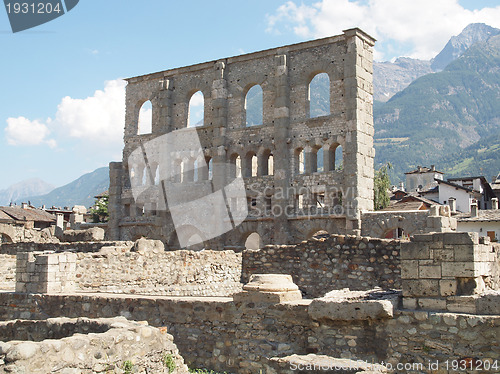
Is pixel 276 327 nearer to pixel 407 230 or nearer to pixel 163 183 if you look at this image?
pixel 407 230

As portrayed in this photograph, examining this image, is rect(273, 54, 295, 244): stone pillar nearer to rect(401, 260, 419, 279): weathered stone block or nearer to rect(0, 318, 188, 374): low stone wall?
rect(401, 260, 419, 279): weathered stone block

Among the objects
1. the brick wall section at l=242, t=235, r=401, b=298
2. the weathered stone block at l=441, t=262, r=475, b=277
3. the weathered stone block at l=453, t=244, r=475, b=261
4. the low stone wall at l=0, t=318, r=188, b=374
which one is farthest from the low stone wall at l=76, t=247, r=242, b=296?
the weathered stone block at l=453, t=244, r=475, b=261

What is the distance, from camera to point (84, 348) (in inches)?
280

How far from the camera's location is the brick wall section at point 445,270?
8203 mm

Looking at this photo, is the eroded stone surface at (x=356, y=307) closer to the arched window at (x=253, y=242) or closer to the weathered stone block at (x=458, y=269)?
the weathered stone block at (x=458, y=269)

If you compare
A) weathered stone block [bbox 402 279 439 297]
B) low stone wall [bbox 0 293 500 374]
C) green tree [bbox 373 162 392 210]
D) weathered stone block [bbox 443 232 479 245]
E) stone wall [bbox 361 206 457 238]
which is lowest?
low stone wall [bbox 0 293 500 374]

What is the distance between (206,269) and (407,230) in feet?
41.0

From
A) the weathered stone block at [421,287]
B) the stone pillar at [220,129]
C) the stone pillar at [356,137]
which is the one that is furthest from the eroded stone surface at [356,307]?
the stone pillar at [220,129]

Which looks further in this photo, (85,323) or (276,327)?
(276,327)

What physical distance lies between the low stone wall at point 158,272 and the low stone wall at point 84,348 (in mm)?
5158

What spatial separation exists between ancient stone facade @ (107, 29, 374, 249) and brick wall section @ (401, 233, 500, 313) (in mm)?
19218

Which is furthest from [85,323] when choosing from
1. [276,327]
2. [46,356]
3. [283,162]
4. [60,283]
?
[283,162]

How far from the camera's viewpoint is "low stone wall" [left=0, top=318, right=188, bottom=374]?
6.52 metres

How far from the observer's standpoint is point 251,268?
16719 mm
